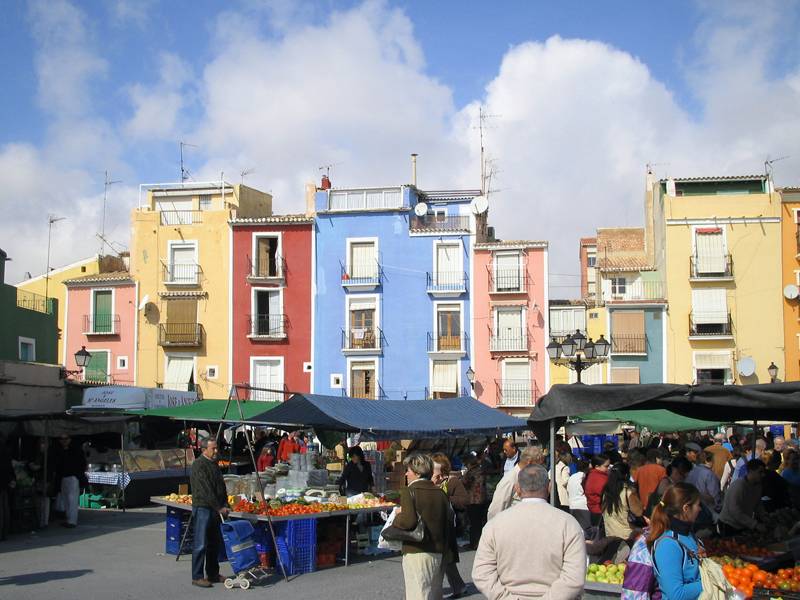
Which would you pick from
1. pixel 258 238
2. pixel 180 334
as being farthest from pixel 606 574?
pixel 180 334

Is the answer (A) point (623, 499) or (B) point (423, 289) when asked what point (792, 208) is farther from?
(A) point (623, 499)

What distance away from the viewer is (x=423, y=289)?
43188 mm

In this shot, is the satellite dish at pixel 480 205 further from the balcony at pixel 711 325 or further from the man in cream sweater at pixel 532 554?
the man in cream sweater at pixel 532 554

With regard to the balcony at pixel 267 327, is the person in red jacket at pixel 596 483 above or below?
below

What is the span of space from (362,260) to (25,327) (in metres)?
16.8

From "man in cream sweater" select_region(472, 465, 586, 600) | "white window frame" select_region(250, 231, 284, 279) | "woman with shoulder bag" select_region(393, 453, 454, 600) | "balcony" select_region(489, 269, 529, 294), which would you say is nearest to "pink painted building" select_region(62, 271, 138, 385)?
"white window frame" select_region(250, 231, 284, 279)

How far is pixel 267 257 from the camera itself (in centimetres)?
4484

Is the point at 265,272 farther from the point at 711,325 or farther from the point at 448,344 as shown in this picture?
the point at 711,325

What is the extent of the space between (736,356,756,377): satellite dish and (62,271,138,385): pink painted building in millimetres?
26829

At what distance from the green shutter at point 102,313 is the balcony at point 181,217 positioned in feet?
14.6

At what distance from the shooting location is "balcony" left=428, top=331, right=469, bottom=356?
42.3m

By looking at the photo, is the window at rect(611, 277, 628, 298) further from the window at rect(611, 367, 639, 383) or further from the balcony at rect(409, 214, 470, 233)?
the balcony at rect(409, 214, 470, 233)

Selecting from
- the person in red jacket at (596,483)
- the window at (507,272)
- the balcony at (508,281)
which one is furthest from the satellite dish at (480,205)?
the person in red jacket at (596,483)

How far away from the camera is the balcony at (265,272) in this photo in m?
44.1
